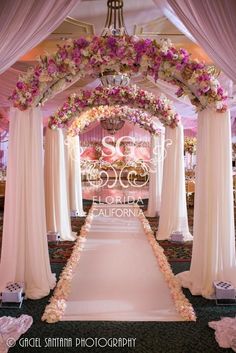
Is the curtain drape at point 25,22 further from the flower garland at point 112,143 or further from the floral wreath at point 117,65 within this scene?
the flower garland at point 112,143

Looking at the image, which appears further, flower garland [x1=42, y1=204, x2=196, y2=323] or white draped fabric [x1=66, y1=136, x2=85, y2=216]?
white draped fabric [x1=66, y1=136, x2=85, y2=216]

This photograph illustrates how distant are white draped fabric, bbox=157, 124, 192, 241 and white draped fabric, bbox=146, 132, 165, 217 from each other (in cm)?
258

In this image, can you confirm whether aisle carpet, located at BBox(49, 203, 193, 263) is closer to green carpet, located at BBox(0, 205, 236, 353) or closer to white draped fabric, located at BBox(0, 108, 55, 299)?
white draped fabric, located at BBox(0, 108, 55, 299)

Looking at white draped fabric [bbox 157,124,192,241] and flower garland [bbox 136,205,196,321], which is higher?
white draped fabric [bbox 157,124,192,241]

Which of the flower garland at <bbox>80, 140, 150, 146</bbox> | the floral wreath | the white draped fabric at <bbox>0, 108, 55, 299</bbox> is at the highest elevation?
the flower garland at <bbox>80, 140, 150, 146</bbox>

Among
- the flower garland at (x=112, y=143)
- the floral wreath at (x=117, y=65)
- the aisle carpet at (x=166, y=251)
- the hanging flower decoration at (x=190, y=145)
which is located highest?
the flower garland at (x=112, y=143)

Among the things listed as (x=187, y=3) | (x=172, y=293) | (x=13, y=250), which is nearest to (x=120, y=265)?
(x=172, y=293)

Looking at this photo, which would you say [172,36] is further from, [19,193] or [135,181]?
[135,181]

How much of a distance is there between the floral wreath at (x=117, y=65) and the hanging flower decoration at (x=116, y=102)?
2.79 metres

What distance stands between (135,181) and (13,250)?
15.7 m

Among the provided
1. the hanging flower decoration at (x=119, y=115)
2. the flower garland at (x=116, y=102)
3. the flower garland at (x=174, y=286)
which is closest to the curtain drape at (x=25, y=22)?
the flower garland at (x=174, y=286)

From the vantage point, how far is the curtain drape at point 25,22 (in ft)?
10.5

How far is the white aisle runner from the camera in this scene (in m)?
3.56

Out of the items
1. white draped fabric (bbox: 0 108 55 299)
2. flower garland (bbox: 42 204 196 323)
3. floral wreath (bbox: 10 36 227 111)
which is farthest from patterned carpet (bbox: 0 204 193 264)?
floral wreath (bbox: 10 36 227 111)
